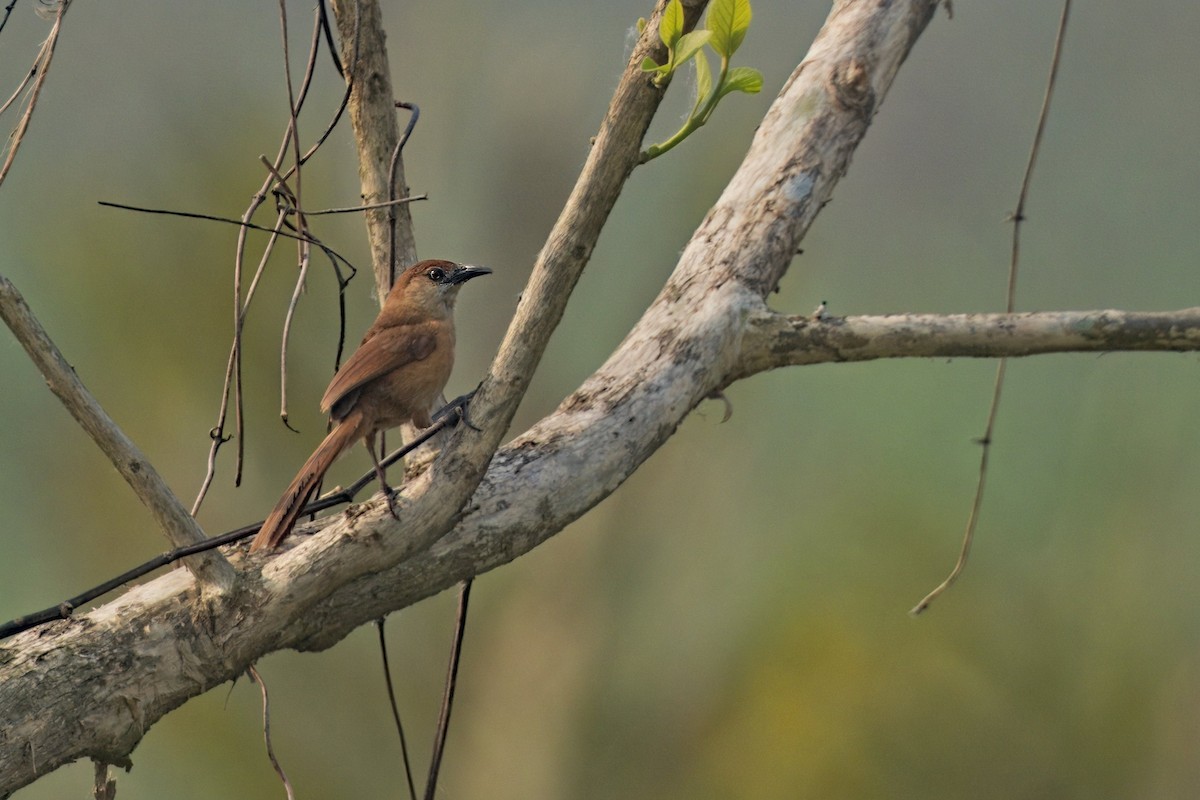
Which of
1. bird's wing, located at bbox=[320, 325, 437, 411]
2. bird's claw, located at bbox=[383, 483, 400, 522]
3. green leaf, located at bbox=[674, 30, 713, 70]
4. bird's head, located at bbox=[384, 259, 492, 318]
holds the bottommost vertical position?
→ bird's claw, located at bbox=[383, 483, 400, 522]

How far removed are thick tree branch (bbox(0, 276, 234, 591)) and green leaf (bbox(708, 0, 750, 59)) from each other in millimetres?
784

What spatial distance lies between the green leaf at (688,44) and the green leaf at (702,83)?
0.05m

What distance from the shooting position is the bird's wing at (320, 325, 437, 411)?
62.1 inches

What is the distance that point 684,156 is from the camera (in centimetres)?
375

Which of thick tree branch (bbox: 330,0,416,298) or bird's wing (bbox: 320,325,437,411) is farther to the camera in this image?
thick tree branch (bbox: 330,0,416,298)

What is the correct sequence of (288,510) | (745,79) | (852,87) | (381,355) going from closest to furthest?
Answer: (745,79) < (288,510) < (381,355) < (852,87)

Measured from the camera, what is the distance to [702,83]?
3.79ft

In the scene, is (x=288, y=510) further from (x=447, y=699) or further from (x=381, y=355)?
(x=447, y=699)

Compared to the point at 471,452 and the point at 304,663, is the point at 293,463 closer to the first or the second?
the point at 304,663

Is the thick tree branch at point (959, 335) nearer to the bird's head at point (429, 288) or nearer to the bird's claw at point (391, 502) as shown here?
the bird's head at point (429, 288)

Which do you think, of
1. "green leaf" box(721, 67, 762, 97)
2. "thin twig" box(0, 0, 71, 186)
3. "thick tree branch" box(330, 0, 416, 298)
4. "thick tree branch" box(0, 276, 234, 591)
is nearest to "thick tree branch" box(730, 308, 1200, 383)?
"green leaf" box(721, 67, 762, 97)

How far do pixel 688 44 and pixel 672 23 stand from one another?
27mm

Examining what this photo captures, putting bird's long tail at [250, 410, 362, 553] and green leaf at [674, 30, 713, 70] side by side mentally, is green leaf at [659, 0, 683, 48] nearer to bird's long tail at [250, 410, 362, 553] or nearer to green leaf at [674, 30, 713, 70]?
green leaf at [674, 30, 713, 70]

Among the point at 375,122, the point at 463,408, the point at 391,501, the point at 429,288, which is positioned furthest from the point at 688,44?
the point at 375,122
